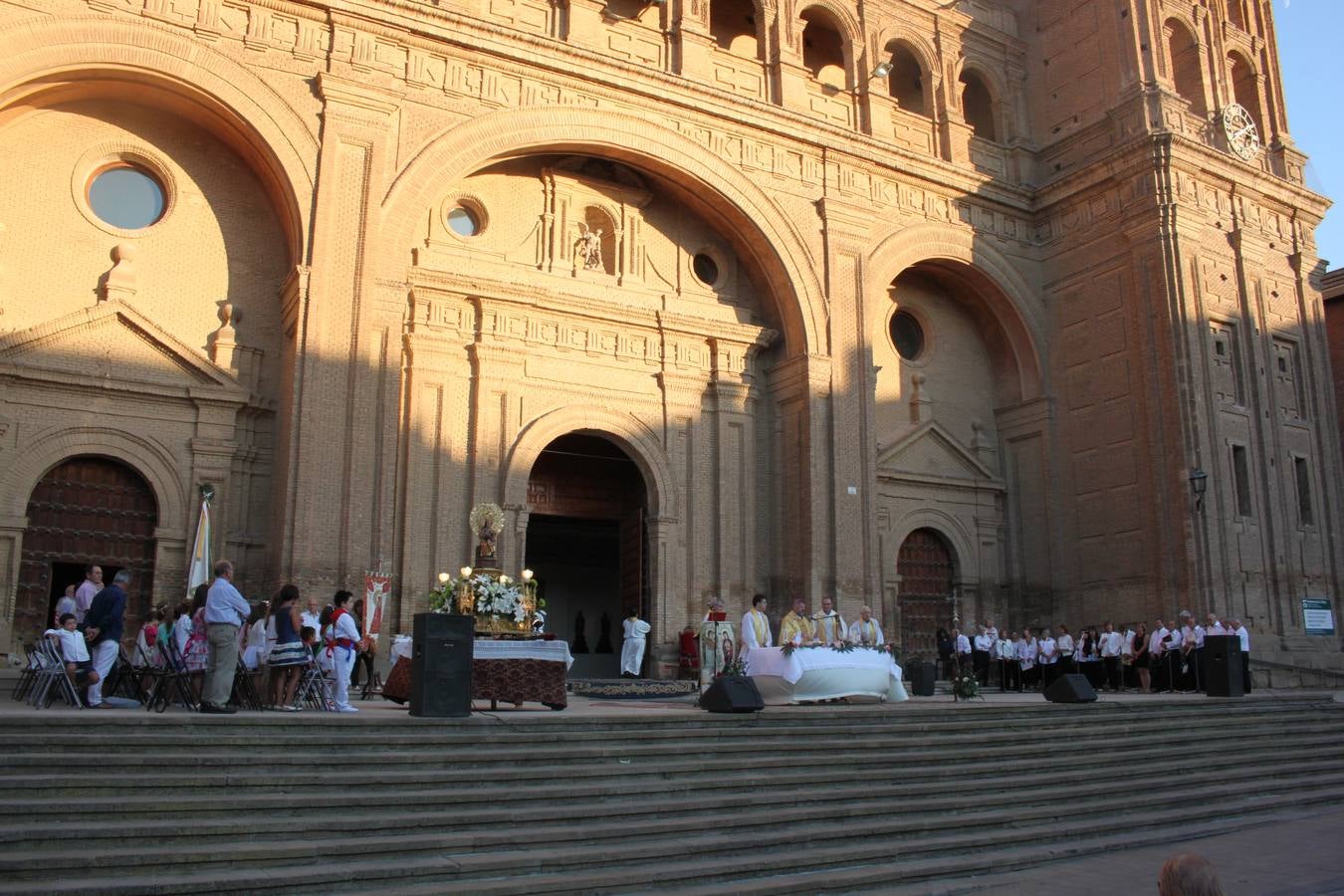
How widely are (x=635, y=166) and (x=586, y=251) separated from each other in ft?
6.00

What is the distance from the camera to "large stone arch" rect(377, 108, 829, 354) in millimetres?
17766

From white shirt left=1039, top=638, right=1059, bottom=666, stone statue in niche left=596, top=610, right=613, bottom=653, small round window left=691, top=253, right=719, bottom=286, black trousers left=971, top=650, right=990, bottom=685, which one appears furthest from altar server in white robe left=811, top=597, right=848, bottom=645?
stone statue in niche left=596, top=610, right=613, bottom=653

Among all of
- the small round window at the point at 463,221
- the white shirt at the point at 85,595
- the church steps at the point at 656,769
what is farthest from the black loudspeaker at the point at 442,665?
the small round window at the point at 463,221

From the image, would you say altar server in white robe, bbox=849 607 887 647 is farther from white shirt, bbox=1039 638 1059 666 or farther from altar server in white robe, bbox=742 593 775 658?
white shirt, bbox=1039 638 1059 666

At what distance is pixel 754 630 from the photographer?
15.1 metres

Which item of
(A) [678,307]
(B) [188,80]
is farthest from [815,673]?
(B) [188,80]

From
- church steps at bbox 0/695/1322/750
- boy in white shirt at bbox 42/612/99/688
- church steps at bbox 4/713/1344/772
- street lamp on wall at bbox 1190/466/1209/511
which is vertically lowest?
church steps at bbox 4/713/1344/772

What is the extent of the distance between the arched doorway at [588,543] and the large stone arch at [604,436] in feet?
1.91

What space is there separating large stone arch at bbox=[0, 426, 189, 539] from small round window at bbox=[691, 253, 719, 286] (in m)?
10.4

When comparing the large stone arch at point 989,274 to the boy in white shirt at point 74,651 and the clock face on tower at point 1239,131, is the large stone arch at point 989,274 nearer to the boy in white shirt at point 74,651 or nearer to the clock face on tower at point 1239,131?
the clock face on tower at point 1239,131

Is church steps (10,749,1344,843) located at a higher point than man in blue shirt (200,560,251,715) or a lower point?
lower

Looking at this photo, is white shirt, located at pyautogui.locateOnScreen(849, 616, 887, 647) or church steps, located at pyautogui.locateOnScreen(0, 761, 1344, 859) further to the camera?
white shirt, located at pyautogui.locateOnScreen(849, 616, 887, 647)

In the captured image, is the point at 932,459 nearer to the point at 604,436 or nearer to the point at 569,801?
the point at 604,436

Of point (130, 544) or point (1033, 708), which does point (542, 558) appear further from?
point (1033, 708)
